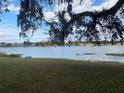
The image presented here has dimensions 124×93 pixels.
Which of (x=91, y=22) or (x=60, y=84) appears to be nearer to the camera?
(x=60, y=84)

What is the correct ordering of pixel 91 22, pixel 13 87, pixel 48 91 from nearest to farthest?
pixel 48 91 → pixel 13 87 → pixel 91 22

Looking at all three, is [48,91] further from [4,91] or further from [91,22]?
[91,22]

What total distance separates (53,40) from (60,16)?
1328 millimetres

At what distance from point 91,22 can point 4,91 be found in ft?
17.5

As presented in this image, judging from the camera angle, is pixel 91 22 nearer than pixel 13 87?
No

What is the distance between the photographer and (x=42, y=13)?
14.0 m

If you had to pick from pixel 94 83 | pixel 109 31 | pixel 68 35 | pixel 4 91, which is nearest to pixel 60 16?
pixel 68 35

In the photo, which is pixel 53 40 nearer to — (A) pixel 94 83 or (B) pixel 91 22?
(B) pixel 91 22

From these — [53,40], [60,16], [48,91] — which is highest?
[60,16]

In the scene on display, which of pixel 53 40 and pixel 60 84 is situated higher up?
pixel 53 40

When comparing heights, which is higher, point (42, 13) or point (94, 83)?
point (42, 13)

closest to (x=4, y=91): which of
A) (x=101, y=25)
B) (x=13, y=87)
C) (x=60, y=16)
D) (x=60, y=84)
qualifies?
(x=13, y=87)

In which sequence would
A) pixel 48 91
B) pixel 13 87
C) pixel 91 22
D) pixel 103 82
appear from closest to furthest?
pixel 48 91 → pixel 13 87 → pixel 103 82 → pixel 91 22

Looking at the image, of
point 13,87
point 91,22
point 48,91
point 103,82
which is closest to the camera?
point 48,91
